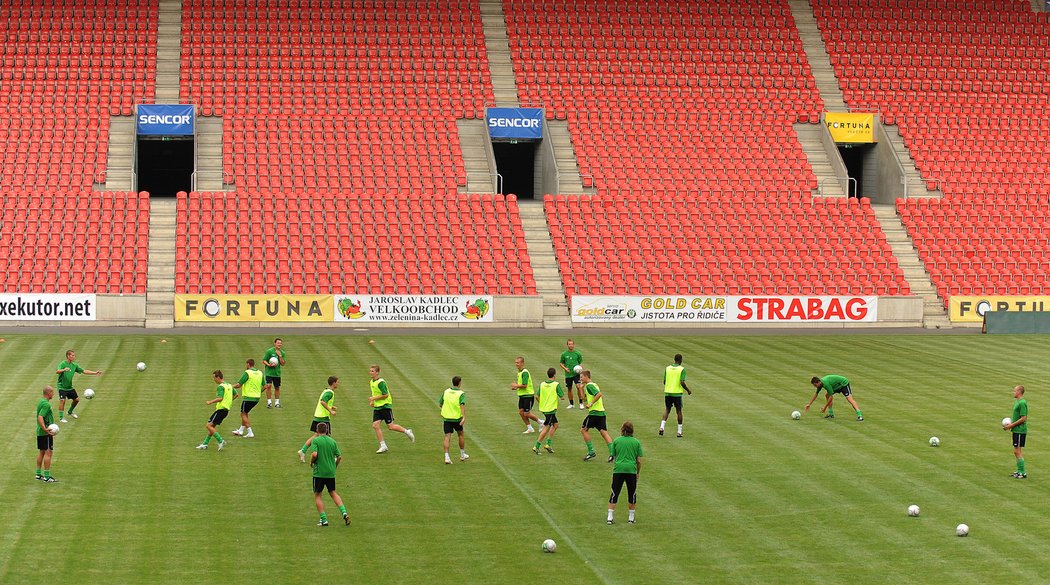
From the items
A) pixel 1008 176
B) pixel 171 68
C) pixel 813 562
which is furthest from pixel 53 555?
pixel 1008 176

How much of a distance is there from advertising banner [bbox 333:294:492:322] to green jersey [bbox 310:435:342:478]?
1245 inches

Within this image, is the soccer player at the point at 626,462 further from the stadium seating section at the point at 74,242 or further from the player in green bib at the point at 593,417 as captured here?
the stadium seating section at the point at 74,242

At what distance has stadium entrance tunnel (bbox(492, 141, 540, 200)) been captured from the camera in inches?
2660

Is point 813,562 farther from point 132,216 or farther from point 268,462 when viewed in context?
point 132,216

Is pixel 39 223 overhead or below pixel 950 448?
overhead

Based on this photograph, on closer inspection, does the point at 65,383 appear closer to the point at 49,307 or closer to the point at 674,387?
the point at 674,387

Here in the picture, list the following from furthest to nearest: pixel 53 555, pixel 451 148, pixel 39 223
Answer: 1. pixel 451 148
2. pixel 39 223
3. pixel 53 555

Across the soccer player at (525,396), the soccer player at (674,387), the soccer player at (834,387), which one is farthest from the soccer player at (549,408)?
the soccer player at (834,387)

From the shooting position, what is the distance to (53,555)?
63.8 feet

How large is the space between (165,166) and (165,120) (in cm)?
392

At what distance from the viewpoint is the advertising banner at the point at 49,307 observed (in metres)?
50.8

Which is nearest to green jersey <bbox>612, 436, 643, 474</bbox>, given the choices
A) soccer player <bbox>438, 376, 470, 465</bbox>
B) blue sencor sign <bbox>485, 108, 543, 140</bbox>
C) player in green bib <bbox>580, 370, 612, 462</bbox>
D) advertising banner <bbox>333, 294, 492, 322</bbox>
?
player in green bib <bbox>580, 370, 612, 462</bbox>

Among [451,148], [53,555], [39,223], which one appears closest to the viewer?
[53,555]

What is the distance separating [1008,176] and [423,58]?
28.7 meters
